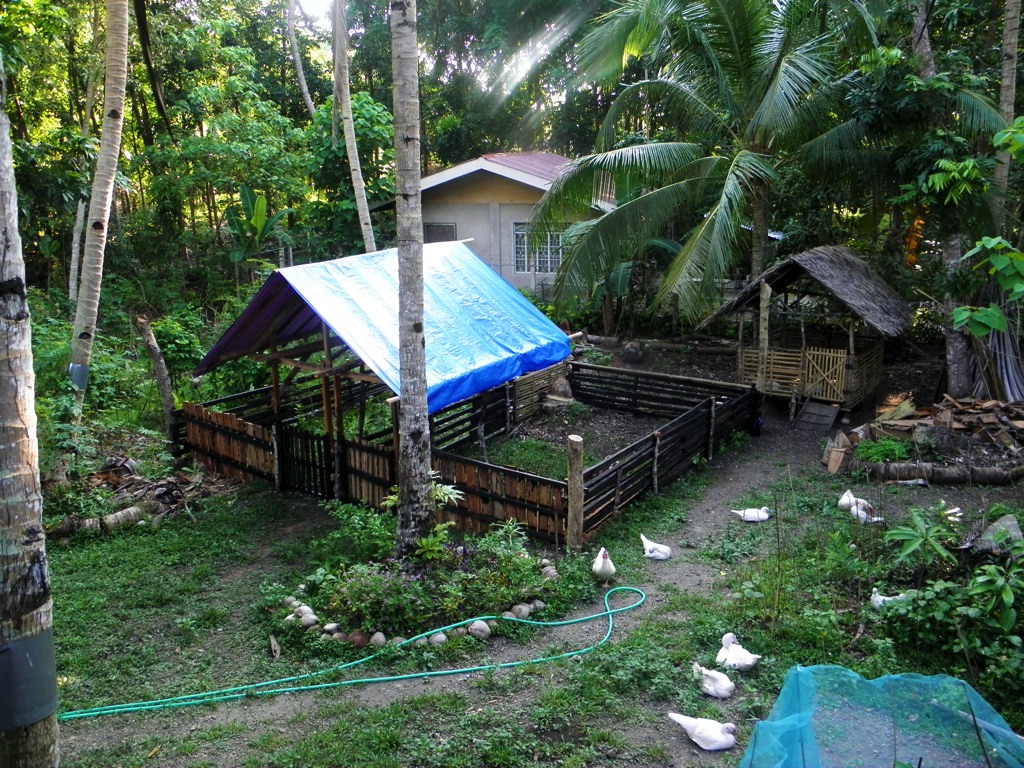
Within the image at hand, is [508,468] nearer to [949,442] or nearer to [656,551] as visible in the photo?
[656,551]

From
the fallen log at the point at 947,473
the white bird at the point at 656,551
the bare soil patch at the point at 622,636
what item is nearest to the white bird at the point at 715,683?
the bare soil patch at the point at 622,636

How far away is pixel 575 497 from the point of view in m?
8.98

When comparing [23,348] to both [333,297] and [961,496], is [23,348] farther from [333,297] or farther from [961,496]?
[961,496]

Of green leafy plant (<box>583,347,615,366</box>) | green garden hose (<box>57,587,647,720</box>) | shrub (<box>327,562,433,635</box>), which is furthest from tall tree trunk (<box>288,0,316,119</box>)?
green garden hose (<box>57,587,647,720</box>)

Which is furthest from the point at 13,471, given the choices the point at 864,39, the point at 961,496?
the point at 864,39

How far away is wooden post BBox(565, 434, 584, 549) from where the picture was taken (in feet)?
28.9

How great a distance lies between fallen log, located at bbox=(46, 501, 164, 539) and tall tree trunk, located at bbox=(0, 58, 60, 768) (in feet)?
19.9

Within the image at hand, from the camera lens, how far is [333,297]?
10141 millimetres

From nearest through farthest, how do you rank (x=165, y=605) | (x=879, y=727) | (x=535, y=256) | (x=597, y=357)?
1. (x=879, y=727)
2. (x=165, y=605)
3. (x=597, y=357)
4. (x=535, y=256)

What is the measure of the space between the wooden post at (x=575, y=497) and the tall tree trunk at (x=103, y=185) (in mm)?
6625

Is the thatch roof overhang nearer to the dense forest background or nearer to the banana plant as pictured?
the dense forest background

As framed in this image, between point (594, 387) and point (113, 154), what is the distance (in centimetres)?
861

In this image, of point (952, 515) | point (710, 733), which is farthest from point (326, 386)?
A: point (952, 515)

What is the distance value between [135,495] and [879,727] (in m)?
9.11
